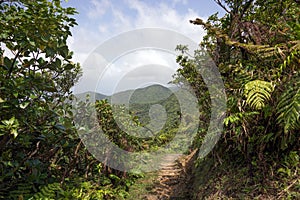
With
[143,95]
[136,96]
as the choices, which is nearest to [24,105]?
[136,96]

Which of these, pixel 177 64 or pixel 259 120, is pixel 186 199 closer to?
pixel 259 120

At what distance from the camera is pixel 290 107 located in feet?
7.66

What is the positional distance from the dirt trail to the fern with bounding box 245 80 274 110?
68.8 inches

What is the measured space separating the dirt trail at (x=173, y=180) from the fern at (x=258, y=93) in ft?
5.73

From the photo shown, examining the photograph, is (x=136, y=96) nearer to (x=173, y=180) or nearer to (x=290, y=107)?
(x=173, y=180)

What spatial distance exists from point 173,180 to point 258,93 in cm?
264

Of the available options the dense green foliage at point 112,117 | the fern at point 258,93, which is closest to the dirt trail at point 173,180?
the dense green foliage at point 112,117

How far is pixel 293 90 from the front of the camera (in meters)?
2.47

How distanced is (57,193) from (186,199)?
1.77 metres

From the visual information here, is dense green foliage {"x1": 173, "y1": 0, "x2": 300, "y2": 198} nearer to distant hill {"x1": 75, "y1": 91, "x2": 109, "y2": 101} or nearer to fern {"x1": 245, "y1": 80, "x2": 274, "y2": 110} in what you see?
fern {"x1": 245, "y1": 80, "x2": 274, "y2": 110}

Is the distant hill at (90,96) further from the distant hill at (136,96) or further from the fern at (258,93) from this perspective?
the fern at (258,93)

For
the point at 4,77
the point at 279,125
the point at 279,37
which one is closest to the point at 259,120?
the point at 279,125

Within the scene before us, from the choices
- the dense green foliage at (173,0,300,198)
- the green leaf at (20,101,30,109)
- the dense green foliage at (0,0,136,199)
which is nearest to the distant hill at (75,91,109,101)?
the dense green foliage at (0,0,136,199)

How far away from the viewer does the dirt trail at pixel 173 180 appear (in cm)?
395
